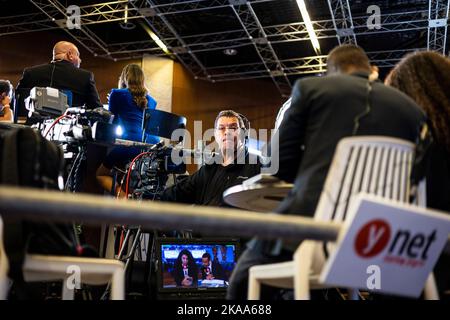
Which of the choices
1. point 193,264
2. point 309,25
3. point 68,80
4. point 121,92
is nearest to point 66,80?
point 68,80

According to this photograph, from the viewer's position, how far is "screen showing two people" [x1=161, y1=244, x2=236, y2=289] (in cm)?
323

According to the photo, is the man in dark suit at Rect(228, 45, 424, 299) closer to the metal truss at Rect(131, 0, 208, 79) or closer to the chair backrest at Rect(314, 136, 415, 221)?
the chair backrest at Rect(314, 136, 415, 221)

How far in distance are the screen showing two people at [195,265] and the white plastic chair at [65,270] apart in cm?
160

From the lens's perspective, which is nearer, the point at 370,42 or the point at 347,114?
the point at 347,114

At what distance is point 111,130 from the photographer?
3.27 metres

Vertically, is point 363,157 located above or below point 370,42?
below

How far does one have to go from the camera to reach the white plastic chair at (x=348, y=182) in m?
1.52

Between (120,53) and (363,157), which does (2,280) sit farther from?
(120,53)

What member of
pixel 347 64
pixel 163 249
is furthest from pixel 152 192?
pixel 347 64

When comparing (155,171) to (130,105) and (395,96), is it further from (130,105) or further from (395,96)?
(395,96)

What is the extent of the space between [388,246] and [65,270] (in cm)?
87

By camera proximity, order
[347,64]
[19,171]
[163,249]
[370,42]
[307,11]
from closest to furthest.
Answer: [19,171] → [347,64] → [163,249] → [307,11] → [370,42]

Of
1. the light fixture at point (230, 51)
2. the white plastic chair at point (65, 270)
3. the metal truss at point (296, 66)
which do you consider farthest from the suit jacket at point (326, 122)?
the light fixture at point (230, 51)

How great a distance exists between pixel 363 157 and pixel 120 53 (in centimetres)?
933
